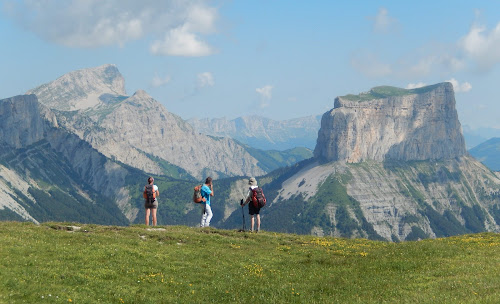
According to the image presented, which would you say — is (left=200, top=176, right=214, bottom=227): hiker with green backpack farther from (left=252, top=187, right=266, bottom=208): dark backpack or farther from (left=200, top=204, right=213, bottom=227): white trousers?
(left=252, top=187, right=266, bottom=208): dark backpack

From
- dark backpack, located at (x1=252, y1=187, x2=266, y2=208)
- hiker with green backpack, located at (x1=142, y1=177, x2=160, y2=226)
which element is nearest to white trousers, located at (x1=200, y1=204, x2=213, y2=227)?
hiker with green backpack, located at (x1=142, y1=177, x2=160, y2=226)

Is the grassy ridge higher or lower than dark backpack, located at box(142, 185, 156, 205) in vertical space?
lower

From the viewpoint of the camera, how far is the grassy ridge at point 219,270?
24109 millimetres

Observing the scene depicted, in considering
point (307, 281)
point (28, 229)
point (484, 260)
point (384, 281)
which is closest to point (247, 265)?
point (307, 281)

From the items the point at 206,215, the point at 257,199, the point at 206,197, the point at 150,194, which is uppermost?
the point at 150,194

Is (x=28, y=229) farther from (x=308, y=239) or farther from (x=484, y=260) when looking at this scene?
(x=484, y=260)

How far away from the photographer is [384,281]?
26797 mm

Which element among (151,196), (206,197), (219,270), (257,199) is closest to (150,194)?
(151,196)

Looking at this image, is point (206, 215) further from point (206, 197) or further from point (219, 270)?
point (219, 270)

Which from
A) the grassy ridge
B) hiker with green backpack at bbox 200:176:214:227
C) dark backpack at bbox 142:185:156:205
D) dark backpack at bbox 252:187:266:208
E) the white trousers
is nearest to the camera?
the grassy ridge

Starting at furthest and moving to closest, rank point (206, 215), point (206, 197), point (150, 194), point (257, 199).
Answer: point (206, 215), point (206, 197), point (150, 194), point (257, 199)

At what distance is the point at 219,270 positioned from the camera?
30000 millimetres

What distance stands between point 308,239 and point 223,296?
20.6 metres

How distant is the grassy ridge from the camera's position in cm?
2411
